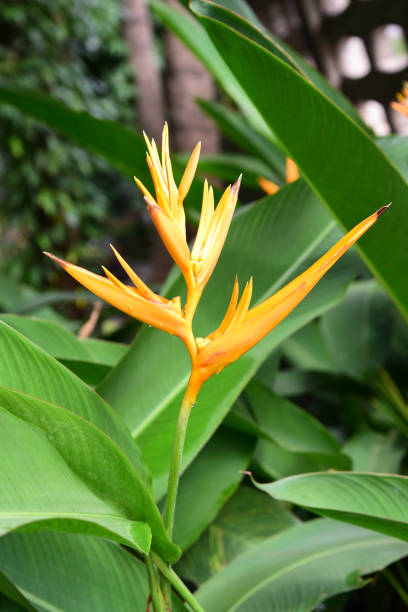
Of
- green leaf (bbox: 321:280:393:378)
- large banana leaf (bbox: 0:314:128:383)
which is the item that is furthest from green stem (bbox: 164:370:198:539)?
green leaf (bbox: 321:280:393:378)

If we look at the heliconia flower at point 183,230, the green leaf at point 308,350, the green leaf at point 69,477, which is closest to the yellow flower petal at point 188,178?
the heliconia flower at point 183,230

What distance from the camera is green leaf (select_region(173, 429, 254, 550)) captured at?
457 millimetres

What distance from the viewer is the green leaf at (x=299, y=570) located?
40 cm

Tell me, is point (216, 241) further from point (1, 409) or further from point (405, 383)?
point (405, 383)

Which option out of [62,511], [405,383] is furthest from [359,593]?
[62,511]

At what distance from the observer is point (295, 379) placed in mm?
777

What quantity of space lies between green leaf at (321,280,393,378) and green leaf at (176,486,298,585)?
201 mm

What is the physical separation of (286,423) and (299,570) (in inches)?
7.3

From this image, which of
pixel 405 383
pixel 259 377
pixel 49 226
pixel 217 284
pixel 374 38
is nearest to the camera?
pixel 217 284

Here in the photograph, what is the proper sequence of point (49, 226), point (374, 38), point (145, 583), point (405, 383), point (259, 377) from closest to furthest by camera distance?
point (145, 583), point (259, 377), point (405, 383), point (374, 38), point (49, 226)

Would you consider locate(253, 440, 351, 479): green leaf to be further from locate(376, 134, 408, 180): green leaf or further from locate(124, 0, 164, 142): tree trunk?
locate(124, 0, 164, 142): tree trunk

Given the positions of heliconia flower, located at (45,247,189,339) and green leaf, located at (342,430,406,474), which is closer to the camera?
heliconia flower, located at (45,247,189,339)

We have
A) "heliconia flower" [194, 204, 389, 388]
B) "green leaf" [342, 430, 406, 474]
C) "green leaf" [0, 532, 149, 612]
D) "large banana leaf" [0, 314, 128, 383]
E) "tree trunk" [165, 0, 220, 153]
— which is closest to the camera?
Result: "heliconia flower" [194, 204, 389, 388]

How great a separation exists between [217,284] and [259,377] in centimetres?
18
